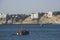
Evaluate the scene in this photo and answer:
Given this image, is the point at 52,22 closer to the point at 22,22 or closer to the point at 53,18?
the point at 53,18

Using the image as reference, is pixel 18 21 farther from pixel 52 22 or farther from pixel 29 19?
pixel 52 22

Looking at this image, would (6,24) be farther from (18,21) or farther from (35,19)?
(35,19)

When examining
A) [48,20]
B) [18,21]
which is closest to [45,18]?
[48,20]

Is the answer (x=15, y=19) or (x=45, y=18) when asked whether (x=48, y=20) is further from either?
(x=15, y=19)

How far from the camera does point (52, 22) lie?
443 ft

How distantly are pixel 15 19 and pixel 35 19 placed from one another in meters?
7.51

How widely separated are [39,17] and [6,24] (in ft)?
51.8

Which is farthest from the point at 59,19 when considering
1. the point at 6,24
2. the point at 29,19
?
the point at 6,24

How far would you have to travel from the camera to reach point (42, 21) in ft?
424

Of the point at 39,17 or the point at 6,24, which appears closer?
the point at 39,17

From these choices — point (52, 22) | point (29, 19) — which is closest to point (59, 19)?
point (52, 22)

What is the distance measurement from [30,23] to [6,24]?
9584 mm

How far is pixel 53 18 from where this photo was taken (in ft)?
432

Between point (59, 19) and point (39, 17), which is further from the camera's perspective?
point (59, 19)
